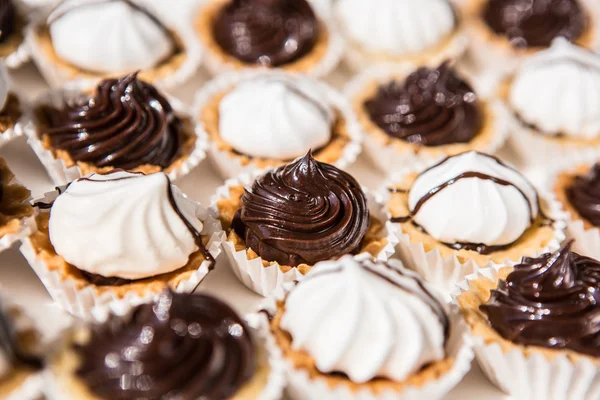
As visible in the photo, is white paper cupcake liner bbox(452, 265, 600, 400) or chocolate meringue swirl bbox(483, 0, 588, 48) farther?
chocolate meringue swirl bbox(483, 0, 588, 48)

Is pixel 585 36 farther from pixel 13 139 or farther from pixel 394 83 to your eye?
pixel 13 139

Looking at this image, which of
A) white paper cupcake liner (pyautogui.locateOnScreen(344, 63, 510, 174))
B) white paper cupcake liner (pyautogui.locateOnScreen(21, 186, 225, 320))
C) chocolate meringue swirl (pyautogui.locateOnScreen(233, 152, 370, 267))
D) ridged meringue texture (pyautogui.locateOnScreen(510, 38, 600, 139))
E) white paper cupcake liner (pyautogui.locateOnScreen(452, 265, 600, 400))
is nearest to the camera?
white paper cupcake liner (pyautogui.locateOnScreen(452, 265, 600, 400))

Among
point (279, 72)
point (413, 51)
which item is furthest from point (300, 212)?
point (413, 51)

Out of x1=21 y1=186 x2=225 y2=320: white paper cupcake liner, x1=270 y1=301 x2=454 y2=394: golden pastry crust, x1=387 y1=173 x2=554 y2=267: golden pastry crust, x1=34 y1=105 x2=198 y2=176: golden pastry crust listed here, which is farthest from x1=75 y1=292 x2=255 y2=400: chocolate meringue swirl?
x1=387 y1=173 x2=554 y2=267: golden pastry crust

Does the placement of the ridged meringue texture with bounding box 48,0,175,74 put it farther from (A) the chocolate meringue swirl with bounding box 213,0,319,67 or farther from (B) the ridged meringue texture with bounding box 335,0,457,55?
(B) the ridged meringue texture with bounding box 335,0,457,55

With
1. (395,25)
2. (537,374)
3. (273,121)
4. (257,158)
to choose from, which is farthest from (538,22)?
(537,374)

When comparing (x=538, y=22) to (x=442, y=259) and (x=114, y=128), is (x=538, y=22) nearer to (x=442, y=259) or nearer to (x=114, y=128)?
(x=442, y=259)
